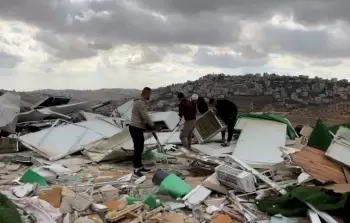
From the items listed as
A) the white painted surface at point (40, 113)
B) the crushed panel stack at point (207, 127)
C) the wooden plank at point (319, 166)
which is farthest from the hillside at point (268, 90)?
the wooden plank at point (319, 166)

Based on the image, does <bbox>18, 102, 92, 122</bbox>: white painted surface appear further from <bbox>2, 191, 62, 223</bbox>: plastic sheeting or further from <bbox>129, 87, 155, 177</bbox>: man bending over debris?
<bbox>2, 191, 62, 223</bbox>: plastic sheeting

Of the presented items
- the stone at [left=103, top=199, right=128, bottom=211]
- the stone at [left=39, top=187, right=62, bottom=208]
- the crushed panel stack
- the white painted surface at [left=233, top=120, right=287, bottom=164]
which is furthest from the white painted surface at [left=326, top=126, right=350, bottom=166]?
the crushed panel stack

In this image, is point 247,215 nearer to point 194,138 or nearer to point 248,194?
point 248,194

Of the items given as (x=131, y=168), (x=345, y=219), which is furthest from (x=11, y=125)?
(x=345, y=219)

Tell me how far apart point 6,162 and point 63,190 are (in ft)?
12.1

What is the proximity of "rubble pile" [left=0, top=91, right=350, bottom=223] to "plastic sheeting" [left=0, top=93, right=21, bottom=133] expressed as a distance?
1264 mm

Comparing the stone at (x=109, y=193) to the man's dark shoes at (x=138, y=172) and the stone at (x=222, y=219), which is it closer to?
the man's dark shoes at (x=138, y=172)

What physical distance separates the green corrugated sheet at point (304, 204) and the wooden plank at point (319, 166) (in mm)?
352

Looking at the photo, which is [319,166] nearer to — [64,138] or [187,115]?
[187,115]

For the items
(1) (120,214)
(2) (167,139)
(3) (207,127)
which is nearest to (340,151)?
(1) (120,214)

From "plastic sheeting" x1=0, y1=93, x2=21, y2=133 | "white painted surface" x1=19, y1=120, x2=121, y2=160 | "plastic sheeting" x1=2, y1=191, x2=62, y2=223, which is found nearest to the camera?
"plastic sheeting" x1=2, y1=191, x2=62, y2=223

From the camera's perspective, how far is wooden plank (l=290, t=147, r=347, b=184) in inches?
240

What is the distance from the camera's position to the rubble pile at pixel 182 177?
18.7 ft

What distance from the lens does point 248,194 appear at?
6.54m
